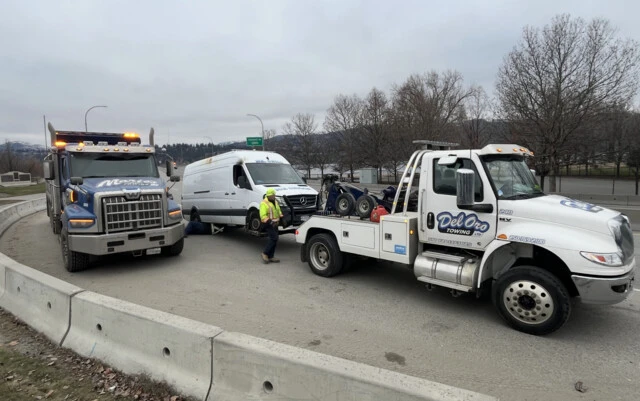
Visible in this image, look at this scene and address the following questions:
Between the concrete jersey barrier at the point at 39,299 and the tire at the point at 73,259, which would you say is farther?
the tire at the point at 73,259

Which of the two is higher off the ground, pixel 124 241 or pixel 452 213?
pixel 452 213

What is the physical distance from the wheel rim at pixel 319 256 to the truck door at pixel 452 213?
2.16 m

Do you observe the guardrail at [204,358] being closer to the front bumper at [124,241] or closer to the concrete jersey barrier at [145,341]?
the concrete jersey barrier at [145,341]

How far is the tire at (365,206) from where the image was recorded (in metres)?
6.88

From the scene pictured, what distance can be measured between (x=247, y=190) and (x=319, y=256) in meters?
3.63

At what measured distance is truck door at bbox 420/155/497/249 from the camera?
5.29m

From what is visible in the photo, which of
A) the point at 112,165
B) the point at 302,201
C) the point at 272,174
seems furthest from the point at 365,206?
the point at 112,165

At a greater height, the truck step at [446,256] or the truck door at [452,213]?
the truck door at [452,213]

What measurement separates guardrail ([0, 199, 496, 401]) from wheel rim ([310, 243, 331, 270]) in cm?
399

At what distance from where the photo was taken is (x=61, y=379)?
371cm

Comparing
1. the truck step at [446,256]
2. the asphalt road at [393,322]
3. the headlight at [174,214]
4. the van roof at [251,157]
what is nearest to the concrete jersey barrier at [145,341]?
the asphalt road at [393,322]

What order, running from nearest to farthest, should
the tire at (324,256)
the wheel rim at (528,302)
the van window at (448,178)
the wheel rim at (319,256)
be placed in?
the wheel rim at (528,302), the van window at (448,178), the tire at (324,256), the wheel rim at (319,256)

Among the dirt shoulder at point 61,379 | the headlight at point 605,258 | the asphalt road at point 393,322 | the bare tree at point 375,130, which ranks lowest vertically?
the asphalt road at point 393,322

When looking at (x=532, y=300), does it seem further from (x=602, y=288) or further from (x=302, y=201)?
(x=302, y=201)
